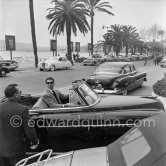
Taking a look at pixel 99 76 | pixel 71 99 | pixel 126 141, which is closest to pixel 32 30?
pixel 99 76

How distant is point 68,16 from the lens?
31.8 meters

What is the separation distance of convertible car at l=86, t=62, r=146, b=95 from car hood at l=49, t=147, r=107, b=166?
6349mm

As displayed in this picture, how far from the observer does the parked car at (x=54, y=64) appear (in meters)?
25.4

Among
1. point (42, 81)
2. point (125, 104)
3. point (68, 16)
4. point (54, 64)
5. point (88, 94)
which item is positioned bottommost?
point (42, 81)

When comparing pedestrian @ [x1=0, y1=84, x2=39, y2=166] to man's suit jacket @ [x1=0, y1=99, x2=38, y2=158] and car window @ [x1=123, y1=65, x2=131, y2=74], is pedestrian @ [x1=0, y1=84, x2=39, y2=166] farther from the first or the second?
car window @ [x1=123, y1=65, x2=131, y2=74]

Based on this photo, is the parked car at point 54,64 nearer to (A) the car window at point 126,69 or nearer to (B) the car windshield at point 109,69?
(B) the car windshield at point 109,69

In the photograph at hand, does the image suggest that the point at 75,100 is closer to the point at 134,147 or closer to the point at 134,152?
the point at 134,147

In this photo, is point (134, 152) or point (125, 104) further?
point (125, 104)

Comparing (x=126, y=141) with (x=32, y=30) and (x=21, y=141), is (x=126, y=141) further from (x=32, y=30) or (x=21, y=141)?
(x=32, y=30)

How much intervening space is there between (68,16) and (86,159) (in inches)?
1200

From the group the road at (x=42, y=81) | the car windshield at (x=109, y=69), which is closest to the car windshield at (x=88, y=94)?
the car windshield at (x=109, y=69)

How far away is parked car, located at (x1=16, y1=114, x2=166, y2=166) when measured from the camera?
6.45ft

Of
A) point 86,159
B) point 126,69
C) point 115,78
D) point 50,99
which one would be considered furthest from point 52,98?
point 126,69

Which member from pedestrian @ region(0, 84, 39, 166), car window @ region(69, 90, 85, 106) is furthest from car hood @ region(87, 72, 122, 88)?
pedestrian @ region(0, 84, 39, 166)
